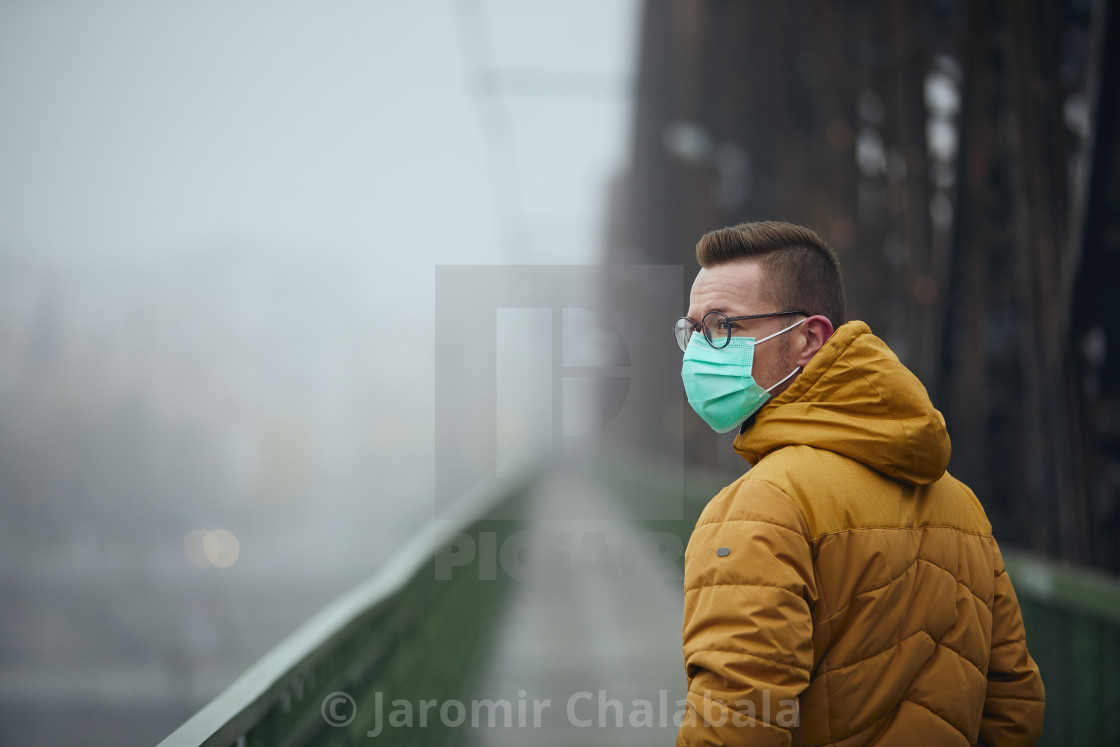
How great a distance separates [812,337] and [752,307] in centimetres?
12

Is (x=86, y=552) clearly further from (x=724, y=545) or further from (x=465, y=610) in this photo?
(x=724, y=545)

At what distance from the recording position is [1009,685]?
174cm

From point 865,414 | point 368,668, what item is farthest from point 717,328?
point 368,668

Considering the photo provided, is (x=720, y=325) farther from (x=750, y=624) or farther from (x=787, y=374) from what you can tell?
(x=750, y=624)

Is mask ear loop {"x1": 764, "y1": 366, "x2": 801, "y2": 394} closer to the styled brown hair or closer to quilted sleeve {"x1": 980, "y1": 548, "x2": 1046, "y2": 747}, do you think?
the styled brown hair

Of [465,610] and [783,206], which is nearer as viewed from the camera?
[465,610]

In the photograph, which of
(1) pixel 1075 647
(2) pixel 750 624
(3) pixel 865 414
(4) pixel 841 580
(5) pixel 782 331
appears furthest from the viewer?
(1) pixel 1075 647

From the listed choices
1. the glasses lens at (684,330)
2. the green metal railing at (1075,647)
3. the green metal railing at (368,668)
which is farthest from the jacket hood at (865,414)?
the green metal railing at (1075,647)

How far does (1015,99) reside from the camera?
591 cm

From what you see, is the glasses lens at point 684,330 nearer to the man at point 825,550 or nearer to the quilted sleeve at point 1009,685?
the man at point 825,550

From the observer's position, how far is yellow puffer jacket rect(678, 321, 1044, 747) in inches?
52.6

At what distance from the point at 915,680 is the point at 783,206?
12.1 metres

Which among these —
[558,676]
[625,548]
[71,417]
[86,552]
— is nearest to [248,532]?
[71,417]

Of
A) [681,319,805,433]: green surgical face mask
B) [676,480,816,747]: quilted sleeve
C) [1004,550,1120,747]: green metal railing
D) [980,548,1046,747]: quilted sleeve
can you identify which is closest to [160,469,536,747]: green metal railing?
[676,480,816,747]: quilted sleeve
